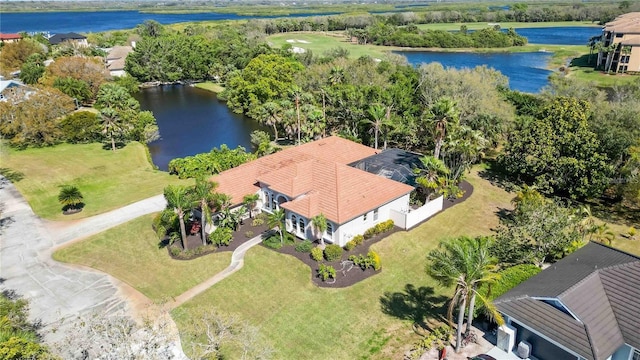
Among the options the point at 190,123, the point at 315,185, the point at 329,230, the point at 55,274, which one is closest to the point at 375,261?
the point at 329,230

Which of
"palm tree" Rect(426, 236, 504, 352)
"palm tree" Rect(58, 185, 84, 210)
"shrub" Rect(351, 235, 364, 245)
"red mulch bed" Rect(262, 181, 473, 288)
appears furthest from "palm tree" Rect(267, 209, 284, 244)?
"palm tree" Rect(58, 185, 84, 210)

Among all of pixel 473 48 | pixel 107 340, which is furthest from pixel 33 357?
pixel 473 48

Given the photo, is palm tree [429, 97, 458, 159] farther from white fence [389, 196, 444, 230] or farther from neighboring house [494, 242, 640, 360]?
neighboring house [494, 242, 640, 360]

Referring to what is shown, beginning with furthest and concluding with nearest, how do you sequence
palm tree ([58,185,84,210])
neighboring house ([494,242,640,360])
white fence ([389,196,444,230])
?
palm tree ([58,185,84,210]), white fence ([389,196,444,230]), neighboring house ([494,242,640,360])

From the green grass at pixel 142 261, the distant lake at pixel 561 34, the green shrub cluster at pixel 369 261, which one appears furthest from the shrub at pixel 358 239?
the distant lake at pixel 561 34

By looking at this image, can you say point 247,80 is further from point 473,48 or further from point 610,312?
point 473,48

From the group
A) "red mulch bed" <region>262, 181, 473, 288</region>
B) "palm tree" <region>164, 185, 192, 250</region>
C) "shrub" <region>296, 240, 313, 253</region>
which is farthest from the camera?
"shrub" <region>296, 240, 313, 253</region>

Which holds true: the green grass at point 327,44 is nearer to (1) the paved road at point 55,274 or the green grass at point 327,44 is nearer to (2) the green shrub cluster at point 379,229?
(2) the green shrub cluster at point 379,229
